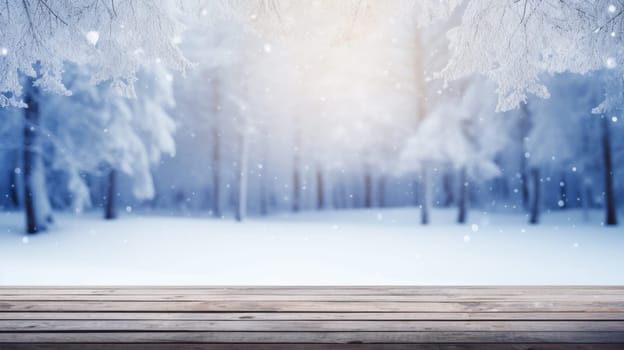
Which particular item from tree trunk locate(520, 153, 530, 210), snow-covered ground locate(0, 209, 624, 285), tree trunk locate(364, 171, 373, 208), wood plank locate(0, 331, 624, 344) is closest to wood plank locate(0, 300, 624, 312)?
wood plank locate(0, 331, 624, 344)

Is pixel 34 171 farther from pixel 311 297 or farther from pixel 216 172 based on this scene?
pixel 311 297

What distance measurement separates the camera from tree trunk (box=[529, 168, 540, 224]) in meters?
7.16

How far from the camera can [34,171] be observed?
6793 millimetres

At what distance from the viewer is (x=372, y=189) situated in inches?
409

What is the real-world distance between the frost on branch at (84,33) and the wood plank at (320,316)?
1855mm

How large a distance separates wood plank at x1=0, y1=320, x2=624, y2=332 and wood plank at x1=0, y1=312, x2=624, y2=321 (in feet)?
0.20

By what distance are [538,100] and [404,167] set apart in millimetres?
2812

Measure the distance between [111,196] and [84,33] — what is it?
13.1ft

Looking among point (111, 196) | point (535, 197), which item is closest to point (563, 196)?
point (535, 197)

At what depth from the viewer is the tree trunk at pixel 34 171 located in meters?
6.66

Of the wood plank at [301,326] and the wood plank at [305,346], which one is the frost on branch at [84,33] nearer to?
the wood plank at [301,326]

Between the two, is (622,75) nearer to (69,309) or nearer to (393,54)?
(393,54)

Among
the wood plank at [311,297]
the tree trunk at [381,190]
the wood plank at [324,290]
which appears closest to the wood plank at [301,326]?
the wood plank at [311,297]

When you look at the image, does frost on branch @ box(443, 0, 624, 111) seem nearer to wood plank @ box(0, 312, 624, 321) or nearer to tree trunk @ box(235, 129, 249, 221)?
wood plank @ box(0, 312, 624, 321)
